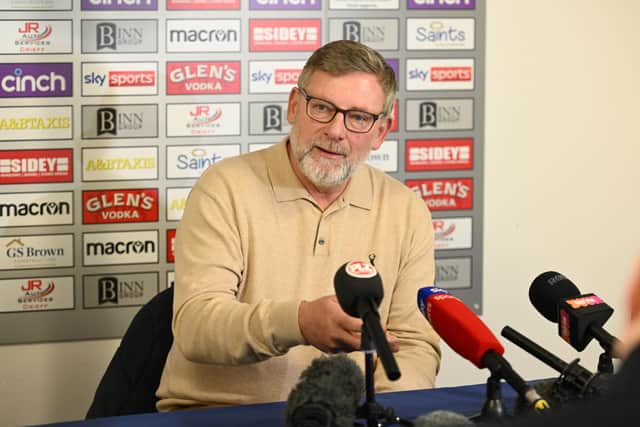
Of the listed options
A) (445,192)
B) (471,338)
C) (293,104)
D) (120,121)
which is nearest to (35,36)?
(120,121)

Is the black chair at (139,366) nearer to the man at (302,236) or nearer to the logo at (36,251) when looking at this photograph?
the man at (302,236)

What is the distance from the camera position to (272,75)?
2.87 m

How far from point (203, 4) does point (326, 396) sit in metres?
1.77

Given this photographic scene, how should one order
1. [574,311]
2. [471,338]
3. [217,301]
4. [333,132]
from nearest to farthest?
[471,338] < [574,311] < [217,301] < [333,132]

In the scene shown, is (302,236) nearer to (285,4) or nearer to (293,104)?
(293,104)

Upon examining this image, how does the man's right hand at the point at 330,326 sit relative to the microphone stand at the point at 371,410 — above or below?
above

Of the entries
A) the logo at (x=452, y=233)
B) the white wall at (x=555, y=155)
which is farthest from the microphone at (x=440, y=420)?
the white wall at (x=555, y=155)

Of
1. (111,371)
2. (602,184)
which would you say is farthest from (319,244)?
(602,184)

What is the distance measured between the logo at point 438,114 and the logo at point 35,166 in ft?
3.61

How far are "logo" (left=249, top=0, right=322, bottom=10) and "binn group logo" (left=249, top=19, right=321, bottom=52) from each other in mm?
37

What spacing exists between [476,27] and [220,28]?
0.85 meters

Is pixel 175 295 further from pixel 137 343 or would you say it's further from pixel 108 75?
pixel 108 75

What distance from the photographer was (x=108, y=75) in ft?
8.95

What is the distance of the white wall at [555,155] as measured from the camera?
10.0ft
